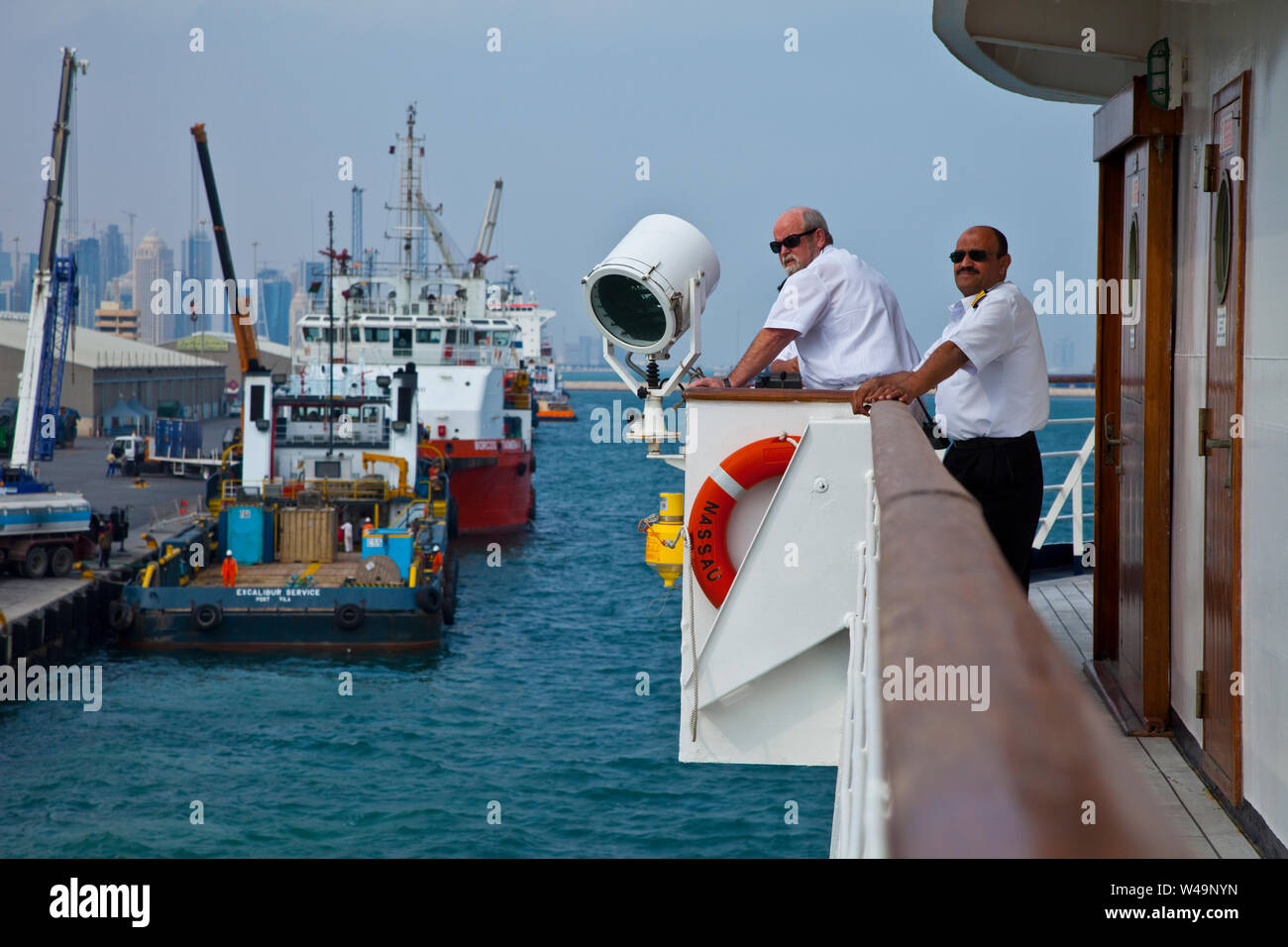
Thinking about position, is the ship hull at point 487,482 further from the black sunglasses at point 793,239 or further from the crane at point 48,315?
the black sunglasses at point 793,239

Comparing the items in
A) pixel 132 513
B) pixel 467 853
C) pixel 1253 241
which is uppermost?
pixel 1253 241

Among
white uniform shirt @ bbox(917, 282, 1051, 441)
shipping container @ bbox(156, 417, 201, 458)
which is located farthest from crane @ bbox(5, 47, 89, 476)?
white uniform shirt @ bbox(917, 282, 1051, 441)

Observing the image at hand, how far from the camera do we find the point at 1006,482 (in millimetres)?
4777

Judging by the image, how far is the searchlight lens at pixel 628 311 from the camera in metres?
7.46

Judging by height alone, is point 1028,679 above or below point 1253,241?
below

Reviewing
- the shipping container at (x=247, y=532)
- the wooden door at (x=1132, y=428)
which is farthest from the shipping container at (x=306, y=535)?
the wooden door at (x=1132, y=428)

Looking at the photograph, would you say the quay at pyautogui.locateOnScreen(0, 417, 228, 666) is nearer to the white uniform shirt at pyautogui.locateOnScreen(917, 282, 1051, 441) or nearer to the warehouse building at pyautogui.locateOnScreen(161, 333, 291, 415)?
the white uniform shirt at pyautogui.locateOnScreen(917, 282, 1051, 441)

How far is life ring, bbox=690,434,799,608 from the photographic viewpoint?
5.95 m

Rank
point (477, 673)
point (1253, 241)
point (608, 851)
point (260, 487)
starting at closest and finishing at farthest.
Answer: point (1253, 241) < point (608, 851) < point (477, 673) < point (260, 487)

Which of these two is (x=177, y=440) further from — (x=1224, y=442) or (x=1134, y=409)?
(x=1224, y=442)

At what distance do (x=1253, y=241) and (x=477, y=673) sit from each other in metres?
21.2
